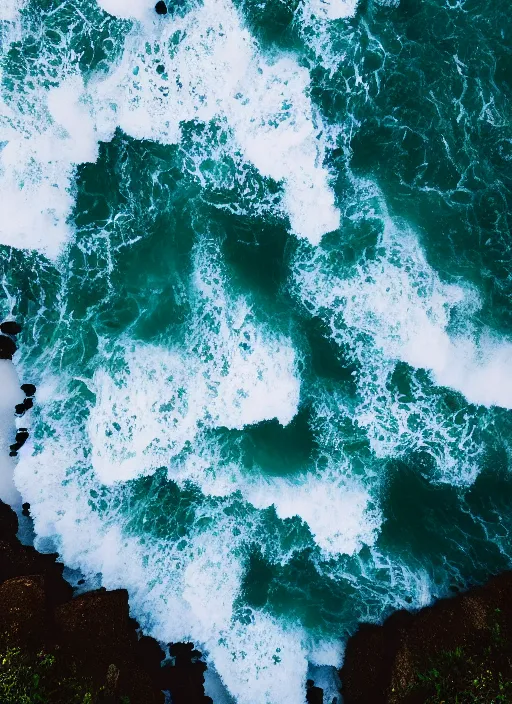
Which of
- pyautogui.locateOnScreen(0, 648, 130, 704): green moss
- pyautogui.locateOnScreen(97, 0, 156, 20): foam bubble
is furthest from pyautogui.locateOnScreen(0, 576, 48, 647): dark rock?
pyautogui.locateOnScreen(97, 0, 156, 20): foam bubble

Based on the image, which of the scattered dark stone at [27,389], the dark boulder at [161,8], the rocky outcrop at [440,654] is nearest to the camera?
the rocky outcrop at [440,654]

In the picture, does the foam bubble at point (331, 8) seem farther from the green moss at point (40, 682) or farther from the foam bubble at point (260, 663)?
the green moss at point (40, 682)

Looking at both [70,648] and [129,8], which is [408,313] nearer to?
[129,8]

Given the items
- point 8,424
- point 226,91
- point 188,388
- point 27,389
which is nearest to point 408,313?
point 188,388

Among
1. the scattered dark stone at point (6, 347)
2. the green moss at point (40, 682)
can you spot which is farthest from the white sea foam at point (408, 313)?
the green moss at point (40, 682)

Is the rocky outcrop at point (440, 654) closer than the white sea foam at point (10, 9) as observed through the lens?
Yes
